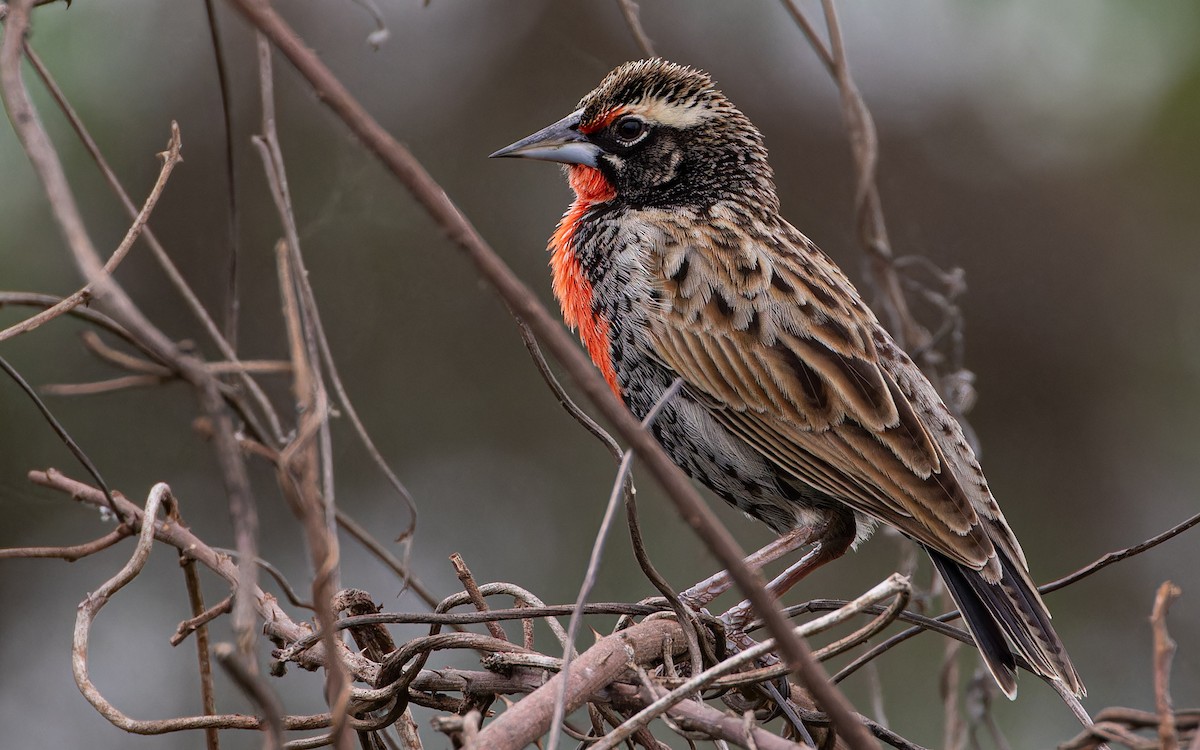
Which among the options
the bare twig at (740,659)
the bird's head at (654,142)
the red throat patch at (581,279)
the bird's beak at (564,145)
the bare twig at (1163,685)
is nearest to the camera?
the bare twig at (1163,685)

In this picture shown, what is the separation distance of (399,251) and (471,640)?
13.3ft

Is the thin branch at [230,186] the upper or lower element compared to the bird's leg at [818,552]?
upper

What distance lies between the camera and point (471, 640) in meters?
2.21

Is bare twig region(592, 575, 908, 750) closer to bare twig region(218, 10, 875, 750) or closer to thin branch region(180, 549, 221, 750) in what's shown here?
bare twig region(218, 10, 875, 750)

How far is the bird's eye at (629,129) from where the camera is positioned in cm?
412

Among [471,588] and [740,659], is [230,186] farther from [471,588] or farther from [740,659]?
[740,659]

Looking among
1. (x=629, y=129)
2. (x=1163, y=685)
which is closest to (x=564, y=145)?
(x=629, y=129)

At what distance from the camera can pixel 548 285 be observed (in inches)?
238

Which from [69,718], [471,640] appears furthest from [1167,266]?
[69,718]

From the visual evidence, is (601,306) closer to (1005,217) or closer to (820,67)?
(820,67)

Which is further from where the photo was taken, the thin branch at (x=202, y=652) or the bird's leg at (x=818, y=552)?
the bird's leg at (x=818, y=552)

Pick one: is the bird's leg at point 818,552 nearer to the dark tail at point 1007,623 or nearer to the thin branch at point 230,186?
the dark tail at point 1007,623

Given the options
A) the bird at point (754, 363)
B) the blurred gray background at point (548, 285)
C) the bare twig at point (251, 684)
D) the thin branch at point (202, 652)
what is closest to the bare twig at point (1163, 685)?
the bare twig at point (251, 684)

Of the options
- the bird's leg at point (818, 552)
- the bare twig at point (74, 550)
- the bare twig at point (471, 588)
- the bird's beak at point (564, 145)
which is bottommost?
the bird's leg at point (818, 552)
